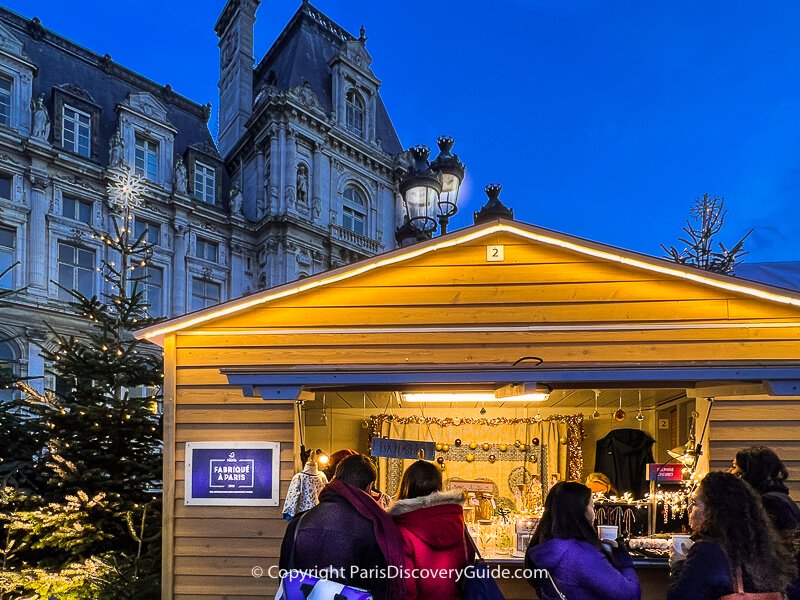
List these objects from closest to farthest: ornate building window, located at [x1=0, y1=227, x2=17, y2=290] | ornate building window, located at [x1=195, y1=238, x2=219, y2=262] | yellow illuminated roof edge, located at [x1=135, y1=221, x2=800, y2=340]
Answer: yellow illuminated roof edge, located at [x1=135, y1=221, x2=800, y2=340] < ornate building window, located at [x1=0, y1=227, x2=17, y2=290] < ornate building window, located at [x1=195, y1=238, x2=219, y2=262]

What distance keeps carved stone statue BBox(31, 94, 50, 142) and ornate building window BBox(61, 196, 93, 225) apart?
6.16ft

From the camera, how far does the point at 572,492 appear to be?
3127 millimetres

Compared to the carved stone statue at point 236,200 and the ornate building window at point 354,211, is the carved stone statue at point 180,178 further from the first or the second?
the ornate building window at point 354,211

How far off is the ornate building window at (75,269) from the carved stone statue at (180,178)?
356cm

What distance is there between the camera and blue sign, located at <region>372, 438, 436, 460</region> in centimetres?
557

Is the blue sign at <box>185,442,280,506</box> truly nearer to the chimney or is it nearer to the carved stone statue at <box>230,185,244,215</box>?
the carved stone statue at <box>230,185,244,215</box>

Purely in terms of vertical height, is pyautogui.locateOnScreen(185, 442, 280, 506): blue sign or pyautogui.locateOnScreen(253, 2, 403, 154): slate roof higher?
pyautogui.locateOnScreen(253, 2, 403, 154): slate roof

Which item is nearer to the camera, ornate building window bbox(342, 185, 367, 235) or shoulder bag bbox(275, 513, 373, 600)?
shoulder bag bbox(275, 513, 373, 600)

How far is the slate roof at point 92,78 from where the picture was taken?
60.8ft

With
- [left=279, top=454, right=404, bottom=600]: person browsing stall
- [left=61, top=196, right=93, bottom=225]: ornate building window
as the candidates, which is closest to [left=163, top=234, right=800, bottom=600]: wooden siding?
[left=279, top=454, right=404, bottom=600]: person browsing stall

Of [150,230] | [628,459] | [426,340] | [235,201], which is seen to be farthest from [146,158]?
[628,459]

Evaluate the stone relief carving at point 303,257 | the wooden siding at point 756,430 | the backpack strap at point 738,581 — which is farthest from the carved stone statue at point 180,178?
the backpack strap at point 738,581

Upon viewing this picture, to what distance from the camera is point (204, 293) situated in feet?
69.2

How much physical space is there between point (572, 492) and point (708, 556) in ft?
2.23
